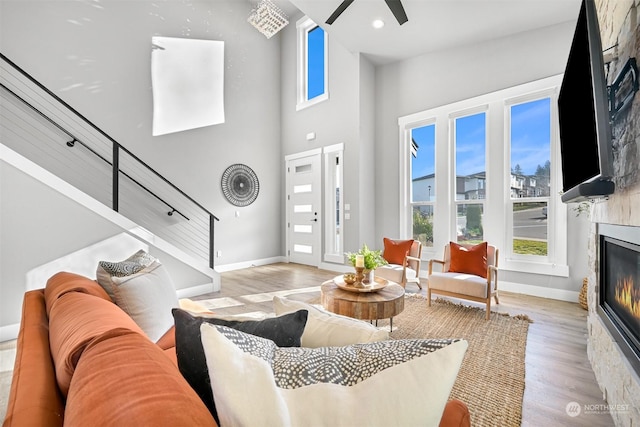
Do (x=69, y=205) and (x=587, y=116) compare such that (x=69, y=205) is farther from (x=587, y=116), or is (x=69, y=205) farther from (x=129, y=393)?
(x=587, y=116)

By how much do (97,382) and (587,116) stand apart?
2.31m

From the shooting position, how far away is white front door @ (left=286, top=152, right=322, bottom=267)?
19.6ft

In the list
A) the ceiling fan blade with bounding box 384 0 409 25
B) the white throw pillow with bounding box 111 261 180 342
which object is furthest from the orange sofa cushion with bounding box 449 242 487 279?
the white throw pillow with bounding box 111 261 180 342

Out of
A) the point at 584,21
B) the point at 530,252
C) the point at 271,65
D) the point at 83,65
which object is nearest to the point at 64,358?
the point at 584,21

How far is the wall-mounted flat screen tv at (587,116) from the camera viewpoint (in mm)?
1357

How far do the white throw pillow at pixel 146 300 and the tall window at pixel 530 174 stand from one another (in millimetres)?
4401

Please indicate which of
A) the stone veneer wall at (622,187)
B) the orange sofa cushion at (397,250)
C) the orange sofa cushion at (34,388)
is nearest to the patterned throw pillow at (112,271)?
the orange sofa cushion at (34,388)

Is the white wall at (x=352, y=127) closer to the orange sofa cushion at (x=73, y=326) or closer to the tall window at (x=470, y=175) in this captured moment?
the tall window at (x=470, y=175)

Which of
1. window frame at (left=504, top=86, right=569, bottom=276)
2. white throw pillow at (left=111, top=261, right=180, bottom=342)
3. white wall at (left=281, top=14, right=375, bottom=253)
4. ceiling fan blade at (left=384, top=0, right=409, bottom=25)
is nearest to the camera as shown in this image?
white throw pillow at (left=111, top=261, right=180, bottom=342)

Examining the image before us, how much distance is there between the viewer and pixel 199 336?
0.74 meters

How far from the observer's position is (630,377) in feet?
4.46

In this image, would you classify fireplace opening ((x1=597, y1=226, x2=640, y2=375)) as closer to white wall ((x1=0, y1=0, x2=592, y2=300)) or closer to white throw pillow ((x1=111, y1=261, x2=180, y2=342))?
white throw pillow ((x1=111, y1=261, x2=180, y2=342))

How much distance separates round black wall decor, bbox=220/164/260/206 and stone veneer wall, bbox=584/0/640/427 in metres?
5.37

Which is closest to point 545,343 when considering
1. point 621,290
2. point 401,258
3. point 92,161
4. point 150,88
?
point 621,290
